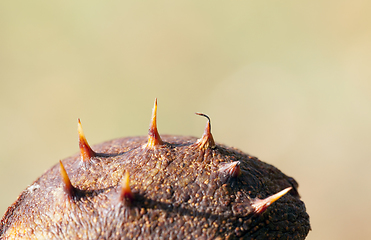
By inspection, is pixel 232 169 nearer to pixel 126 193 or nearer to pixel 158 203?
pixel 158 203

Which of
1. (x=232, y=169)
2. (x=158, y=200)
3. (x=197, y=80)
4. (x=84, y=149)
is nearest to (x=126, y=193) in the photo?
(x=158, y=200)

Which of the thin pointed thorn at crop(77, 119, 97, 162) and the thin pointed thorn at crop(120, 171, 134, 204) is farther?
the thin pointed thorn at crop(77, 119, 97, 162)

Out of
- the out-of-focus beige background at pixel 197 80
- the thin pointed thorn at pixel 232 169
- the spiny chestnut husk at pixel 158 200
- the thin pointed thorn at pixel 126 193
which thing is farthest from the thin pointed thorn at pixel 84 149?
the out-of-focus beige background at pixel 197 80

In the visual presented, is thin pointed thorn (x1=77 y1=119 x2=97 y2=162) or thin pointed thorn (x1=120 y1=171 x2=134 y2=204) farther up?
thin pointed thorn (x1=77 y1=119 x2=97 y2=162)

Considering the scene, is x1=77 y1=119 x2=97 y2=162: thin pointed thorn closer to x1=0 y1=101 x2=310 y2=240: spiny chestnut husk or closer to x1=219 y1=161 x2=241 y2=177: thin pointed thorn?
x1=0 y1=101 x2=310 y2=240: spiny chestnut husk

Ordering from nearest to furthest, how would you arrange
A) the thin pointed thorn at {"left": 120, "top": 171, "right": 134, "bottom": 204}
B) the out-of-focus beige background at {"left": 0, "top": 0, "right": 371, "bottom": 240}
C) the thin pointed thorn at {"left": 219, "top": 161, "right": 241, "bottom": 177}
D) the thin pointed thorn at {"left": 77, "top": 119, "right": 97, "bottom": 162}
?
the thin pointed thorn at {"left": 120, "top": 171, "right": 134, "bottom": 204} < the thin pointed thorn at {"left": 219, "top": 161, "right": 241, "bottom": 177} < the thin pointed thorn at {"left": 77, "top": 119, "right": 97, "bottom": 162} < the out-of-focus beige background at {"left": 0, "top": 0, "right": 371, "bottom": 240}

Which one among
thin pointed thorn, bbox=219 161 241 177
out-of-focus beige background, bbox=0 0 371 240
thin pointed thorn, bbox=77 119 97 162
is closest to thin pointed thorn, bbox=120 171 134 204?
thin pointed thorn, bbox=77 119 97 162
